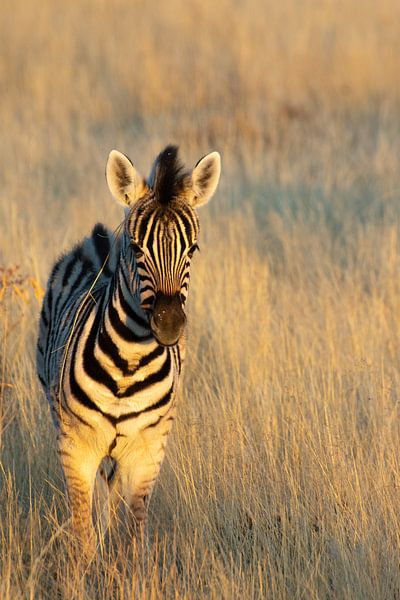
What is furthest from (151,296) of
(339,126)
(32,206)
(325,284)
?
(339,126)

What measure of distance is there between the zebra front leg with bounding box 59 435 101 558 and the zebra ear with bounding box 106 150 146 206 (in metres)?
1.02

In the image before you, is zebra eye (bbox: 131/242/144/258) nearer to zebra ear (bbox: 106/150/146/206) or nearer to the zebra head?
the zebra head

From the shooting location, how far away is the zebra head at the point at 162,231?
138 inches

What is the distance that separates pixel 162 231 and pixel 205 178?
1.58ft

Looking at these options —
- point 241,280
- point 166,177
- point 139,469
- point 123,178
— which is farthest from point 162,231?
point 241,280

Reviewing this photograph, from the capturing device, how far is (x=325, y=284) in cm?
773

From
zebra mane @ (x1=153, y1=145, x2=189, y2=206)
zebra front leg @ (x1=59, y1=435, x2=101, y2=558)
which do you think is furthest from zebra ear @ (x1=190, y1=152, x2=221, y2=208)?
zebra front leg @ (x1=59, y1=435, x2=101, y2=558)

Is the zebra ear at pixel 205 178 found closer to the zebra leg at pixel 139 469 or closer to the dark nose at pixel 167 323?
the dark nose at pixel 167 323

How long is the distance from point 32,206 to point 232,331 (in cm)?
422

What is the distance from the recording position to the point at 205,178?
4.03 m

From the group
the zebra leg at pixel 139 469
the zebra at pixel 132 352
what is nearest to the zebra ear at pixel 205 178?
the zebra at pixel 132 352

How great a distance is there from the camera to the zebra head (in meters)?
3.51

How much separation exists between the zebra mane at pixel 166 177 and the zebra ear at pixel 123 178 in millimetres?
85

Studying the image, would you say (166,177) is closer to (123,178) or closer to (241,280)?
(123,178)
